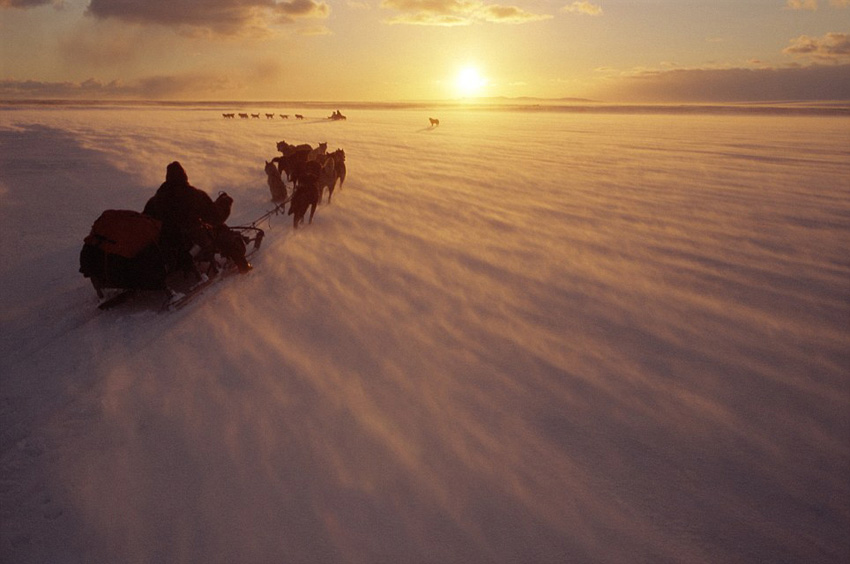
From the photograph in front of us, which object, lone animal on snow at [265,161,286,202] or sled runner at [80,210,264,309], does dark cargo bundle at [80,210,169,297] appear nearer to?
sled runner at [80,210,264,309]

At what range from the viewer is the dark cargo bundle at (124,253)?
146 inches

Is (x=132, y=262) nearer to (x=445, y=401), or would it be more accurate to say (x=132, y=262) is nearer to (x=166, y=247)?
(x=166, y=247)

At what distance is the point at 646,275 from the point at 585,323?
137 centimetres

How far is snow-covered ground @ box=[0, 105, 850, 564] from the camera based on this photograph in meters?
2.11

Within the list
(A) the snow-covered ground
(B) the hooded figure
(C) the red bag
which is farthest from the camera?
(B) the hooded figure

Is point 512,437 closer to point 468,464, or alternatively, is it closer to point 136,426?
point 468,464

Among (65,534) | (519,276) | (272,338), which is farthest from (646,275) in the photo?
(65,534)

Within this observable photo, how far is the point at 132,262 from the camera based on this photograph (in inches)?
152

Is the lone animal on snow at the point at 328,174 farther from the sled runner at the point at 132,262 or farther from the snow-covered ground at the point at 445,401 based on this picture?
the sled runner at the point at 132,262

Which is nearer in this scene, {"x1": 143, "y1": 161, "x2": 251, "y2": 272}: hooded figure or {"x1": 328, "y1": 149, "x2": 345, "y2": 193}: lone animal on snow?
{"x1": 143, "y1": 161, "x2": 251, "y2": 272}: hooded figure

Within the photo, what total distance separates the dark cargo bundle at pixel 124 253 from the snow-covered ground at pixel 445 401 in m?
0.34

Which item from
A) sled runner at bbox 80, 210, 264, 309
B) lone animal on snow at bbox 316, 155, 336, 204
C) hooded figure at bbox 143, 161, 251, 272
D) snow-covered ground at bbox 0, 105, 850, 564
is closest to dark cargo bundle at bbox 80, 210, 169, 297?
sled runner at bbox 80, 210, 264, 309

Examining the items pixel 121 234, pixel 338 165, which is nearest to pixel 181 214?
pixel 121 234

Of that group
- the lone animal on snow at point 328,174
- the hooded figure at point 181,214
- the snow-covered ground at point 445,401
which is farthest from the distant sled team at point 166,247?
the lone animal on snow at point 328,174
